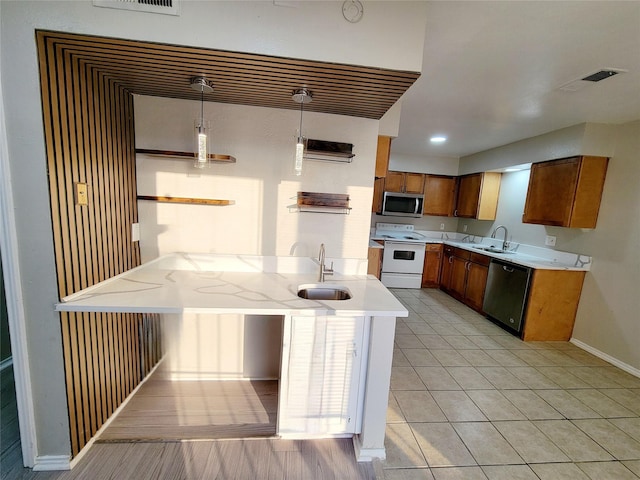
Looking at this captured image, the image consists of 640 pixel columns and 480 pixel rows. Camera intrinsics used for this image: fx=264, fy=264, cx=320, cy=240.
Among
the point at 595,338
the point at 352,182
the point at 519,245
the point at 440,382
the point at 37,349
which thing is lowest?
the point at 440,382

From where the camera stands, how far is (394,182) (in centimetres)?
497

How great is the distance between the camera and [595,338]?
288 centimetres

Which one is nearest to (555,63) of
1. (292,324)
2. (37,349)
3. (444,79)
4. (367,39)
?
(444,79)

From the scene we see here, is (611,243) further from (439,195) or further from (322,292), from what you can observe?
(322,292)

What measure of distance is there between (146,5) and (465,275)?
15.1 ft

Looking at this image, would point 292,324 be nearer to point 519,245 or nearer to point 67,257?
point 67,257

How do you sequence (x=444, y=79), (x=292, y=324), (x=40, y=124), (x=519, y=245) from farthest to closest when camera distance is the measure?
(x=519, y=245), (x=444, y=79), (x=292, y=324), (x=40, y=124)

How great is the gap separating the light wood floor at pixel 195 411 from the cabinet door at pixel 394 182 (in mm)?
3892

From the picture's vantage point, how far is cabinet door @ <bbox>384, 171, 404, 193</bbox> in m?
4.95

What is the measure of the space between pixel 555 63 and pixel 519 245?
2918 millimetres

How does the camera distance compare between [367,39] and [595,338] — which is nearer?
[367,39]

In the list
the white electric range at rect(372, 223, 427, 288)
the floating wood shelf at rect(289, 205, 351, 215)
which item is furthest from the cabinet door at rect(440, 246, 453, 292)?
the floating wood shelf at rect(289, 205, 351, 215)

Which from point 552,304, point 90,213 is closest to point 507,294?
point 552,304

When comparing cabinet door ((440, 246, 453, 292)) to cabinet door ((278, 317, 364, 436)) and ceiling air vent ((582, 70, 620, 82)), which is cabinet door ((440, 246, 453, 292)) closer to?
ceiling air vent ((582, 70, 620, 82))
